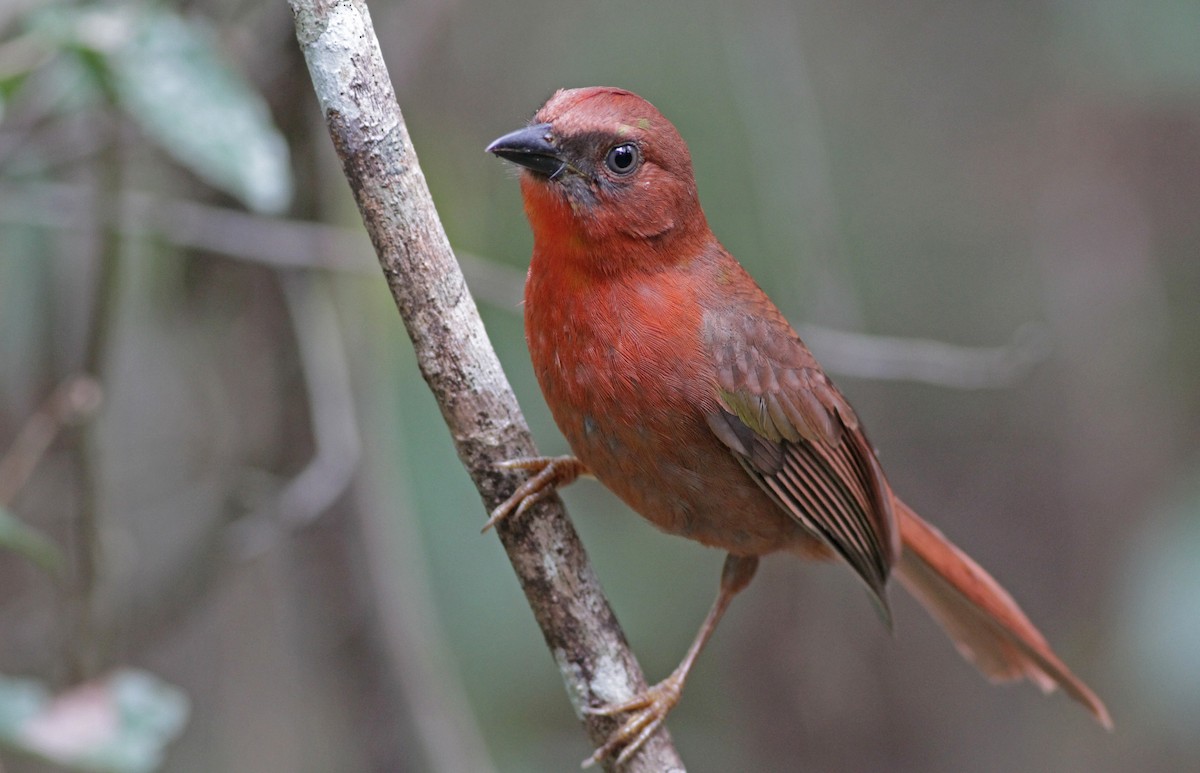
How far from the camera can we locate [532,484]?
8.41 feet

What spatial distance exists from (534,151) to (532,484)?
2.47 ft

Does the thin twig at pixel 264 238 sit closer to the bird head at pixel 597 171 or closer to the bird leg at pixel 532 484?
the bird head at pixel 597 171

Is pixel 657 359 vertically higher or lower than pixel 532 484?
higher

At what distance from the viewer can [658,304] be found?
288 cm

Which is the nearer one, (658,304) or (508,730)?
(658,304)

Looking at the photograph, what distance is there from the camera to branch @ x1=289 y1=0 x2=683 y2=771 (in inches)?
86.3

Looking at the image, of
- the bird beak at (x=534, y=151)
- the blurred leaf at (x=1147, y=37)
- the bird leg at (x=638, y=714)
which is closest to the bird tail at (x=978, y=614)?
the bird leg at (x=638, y=714)

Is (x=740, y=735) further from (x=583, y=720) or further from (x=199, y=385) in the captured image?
(x=583, y=720)

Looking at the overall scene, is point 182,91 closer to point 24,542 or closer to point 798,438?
point 24,542

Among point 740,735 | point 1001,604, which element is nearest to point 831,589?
point 740,735

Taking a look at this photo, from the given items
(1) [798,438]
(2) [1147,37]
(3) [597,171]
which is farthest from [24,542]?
(2) [1147,37]

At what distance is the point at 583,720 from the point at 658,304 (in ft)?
3.09

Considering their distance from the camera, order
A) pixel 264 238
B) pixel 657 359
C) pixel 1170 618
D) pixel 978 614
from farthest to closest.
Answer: pixel 264 238
pixel 1170 618
pixel 978 614
pixel 657 359

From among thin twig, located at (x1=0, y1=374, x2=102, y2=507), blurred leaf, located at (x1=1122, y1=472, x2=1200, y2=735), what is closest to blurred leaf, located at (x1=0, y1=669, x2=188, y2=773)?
thin twig, located at (x1=0, y1=374, x2=102, y2=507)
